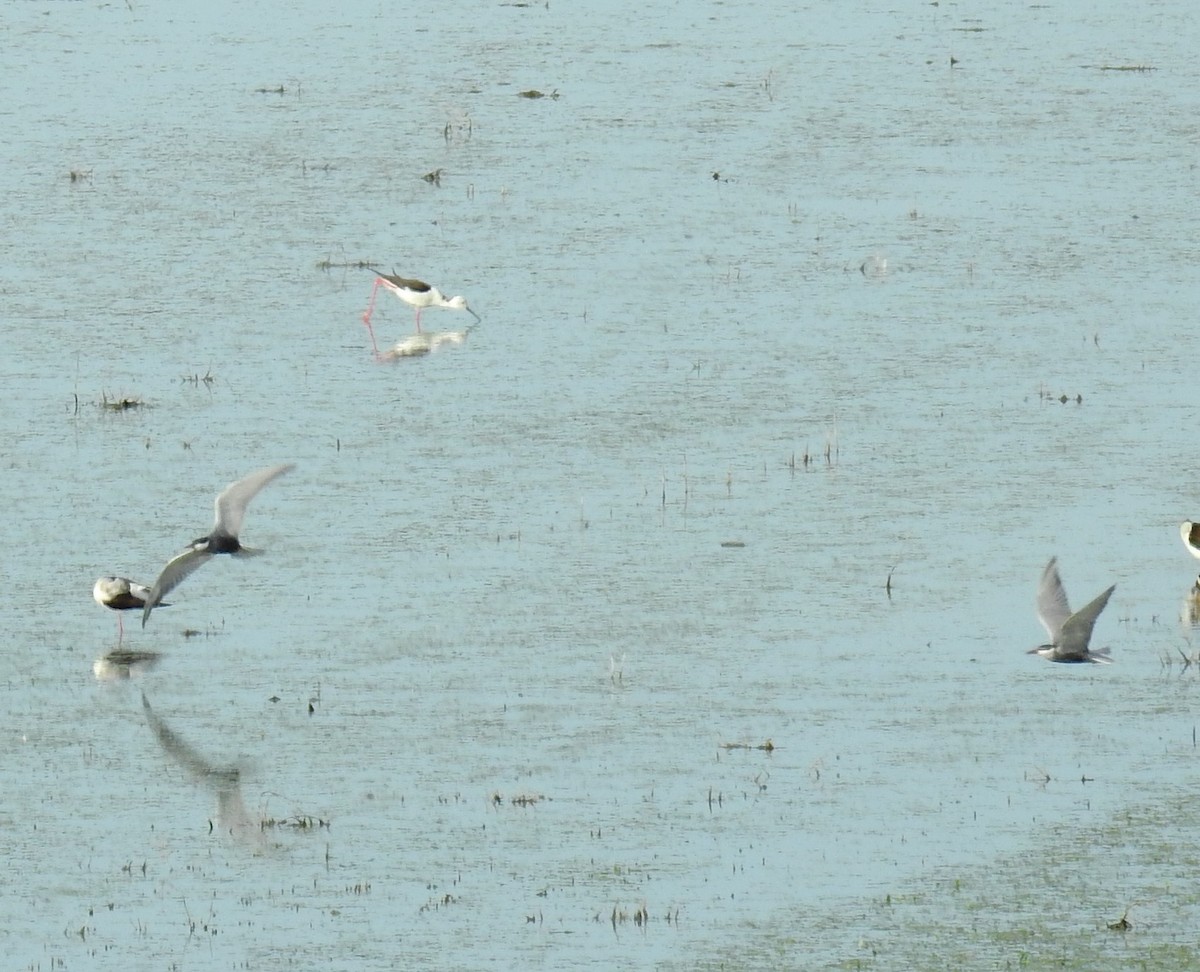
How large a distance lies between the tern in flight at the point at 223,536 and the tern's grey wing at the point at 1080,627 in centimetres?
341

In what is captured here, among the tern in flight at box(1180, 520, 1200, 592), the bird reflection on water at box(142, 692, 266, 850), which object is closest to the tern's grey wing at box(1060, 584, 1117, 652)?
the tern in flight at box(1180, 520, 1200, 592)

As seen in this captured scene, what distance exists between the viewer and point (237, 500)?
11.3 meters

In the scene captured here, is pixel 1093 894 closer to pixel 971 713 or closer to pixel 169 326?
pixel 971 713

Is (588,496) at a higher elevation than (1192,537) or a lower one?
lower

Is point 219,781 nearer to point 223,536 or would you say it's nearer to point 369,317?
point 223,536

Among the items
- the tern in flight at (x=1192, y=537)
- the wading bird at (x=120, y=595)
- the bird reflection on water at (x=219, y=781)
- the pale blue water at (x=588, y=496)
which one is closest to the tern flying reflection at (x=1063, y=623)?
the pale blue water at (x=588, y=496)

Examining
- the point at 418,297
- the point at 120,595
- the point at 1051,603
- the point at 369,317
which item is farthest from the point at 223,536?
the point at 369,317

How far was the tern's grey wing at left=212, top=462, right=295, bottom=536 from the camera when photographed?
442 inches

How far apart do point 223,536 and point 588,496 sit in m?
2.43

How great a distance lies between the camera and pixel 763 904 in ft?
28.1

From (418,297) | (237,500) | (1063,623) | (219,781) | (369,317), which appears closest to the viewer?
(219,781)

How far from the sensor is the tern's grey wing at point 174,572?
1095cm

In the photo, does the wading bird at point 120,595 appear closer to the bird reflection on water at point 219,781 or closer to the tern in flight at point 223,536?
the tern in flight at point 223,536

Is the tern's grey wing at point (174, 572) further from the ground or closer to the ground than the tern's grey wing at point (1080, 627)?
closer to the ground
